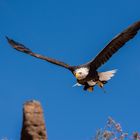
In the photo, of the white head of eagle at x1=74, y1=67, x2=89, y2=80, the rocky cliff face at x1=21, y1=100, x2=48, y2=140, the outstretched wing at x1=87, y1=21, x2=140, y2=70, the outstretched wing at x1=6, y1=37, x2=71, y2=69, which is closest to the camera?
the rocky cliff face at x1=21, y1=100, x2=48, y2=140

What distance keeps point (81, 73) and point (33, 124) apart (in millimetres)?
9145

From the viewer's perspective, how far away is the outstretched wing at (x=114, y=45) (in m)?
17.3

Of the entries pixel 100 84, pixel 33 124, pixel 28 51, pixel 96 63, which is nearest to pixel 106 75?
pixel 100 84

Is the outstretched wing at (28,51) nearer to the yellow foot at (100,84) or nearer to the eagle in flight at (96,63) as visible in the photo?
the eagle in flight at (96,63)

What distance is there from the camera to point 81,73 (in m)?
18.4

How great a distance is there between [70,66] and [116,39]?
7.72ft

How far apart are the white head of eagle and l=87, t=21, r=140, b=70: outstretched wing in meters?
0.25

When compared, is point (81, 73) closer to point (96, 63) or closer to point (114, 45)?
point (96, 63)

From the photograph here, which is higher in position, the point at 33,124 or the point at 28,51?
the point at 28,51

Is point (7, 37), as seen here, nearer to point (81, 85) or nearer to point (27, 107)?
point (81, 85)

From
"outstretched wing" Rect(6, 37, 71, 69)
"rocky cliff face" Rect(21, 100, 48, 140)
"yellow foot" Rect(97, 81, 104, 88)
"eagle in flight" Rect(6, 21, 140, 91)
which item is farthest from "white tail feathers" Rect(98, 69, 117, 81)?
"rocky cliff face" Rect(21, 100, 48, 140)

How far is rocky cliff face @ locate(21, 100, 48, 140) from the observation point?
30.7 ft

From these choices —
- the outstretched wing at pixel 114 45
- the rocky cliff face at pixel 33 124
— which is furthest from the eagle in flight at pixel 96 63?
the rocky cliff face at pixel 33 124

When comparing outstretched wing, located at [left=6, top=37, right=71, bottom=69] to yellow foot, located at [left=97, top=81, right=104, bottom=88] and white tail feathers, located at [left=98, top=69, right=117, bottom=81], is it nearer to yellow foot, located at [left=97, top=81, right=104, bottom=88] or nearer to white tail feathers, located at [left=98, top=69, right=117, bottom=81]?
white tail feathers, located at [left=98, top=69, right=117, bottom=81]
